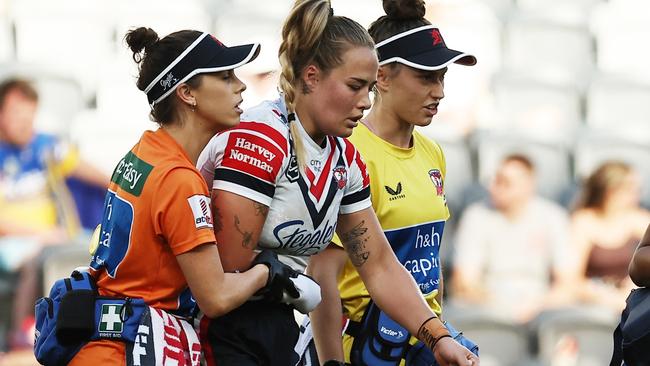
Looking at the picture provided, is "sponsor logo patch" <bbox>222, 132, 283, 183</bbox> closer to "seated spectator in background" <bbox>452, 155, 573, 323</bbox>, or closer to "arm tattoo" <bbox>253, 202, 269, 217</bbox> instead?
"arm tattoo" <bbox>253, 202, 269, 217</bbox>

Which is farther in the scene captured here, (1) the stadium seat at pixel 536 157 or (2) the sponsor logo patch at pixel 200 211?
(1) the stadium seat at pixel 536 157

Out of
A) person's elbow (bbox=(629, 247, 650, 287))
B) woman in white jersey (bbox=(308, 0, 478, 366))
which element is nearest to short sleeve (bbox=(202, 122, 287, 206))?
woman in white jersey (bbox=(308, 0, 478, 366))

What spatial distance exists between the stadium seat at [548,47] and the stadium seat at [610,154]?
3.20ft

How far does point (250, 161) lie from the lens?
3.62m

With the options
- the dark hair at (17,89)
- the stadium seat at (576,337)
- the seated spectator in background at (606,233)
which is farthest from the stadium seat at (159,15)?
the stadium seat at (576,337)

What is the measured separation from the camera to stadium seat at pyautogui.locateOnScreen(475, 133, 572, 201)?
8719 millimetres

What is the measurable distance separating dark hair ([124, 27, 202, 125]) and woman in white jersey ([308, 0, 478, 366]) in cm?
84

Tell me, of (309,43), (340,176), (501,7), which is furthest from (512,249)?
(309,43)

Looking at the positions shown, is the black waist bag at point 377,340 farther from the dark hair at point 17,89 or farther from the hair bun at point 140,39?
the dark hair at point 17,89

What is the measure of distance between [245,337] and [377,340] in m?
0.79

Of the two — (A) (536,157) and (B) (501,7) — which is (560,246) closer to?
(A) (536,157)

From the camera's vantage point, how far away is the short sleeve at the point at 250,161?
3617 millimetres

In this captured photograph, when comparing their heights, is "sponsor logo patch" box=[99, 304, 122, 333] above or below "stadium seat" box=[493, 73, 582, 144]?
below

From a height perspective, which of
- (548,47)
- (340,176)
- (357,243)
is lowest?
(357,243)
